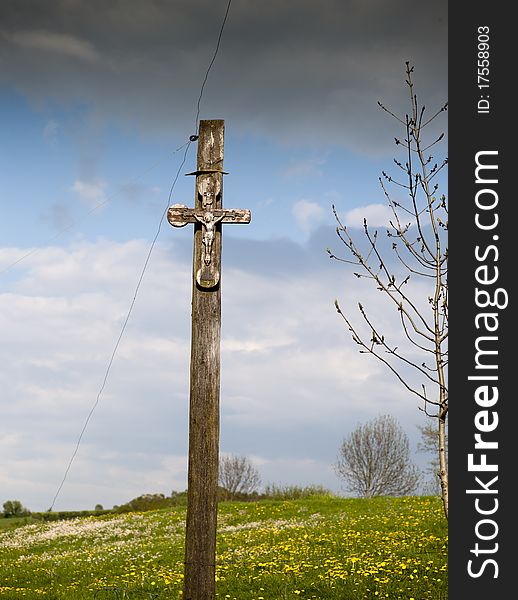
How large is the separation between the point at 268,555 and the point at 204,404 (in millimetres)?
7780

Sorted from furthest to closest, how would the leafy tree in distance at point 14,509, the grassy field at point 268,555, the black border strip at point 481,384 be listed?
the leafy tree in distance at point 14,509 < the grassy field at point 268,555 < the black border strip at point 481,384

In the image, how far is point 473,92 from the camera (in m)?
6.82

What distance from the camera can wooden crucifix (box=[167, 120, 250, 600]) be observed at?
749 cm

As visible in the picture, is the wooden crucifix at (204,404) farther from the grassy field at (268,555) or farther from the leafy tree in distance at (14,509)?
the leafy tree in distance at (14,509)

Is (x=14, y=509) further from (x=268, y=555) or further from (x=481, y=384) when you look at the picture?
(x=481, y=384)

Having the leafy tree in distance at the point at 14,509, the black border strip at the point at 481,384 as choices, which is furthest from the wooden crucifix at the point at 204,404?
the leafy tree in distance at the point at 14,509

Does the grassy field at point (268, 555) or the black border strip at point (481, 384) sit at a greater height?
the black border strip at point (481, 384)

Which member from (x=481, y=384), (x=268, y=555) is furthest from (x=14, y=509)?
(x=481, y=384)

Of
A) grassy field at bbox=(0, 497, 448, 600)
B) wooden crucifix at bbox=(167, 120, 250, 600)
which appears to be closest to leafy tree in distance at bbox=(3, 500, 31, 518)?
grassy field at bbox=(0, 497, 448, 600)

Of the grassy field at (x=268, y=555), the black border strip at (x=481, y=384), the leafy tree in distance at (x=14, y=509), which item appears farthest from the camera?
the leafy tree in distance at (x=14, y=509)

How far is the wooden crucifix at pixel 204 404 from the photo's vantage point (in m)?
7.49

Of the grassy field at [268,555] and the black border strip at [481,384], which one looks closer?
the black border strip at [481,384]

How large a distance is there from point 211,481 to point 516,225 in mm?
3916

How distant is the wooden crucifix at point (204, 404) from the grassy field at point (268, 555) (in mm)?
3888
